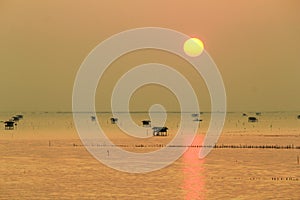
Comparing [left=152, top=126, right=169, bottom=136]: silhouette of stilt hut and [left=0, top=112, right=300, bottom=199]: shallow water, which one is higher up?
[left=152, top=126, right=169, bottom=136]: silhouette of stilt hut

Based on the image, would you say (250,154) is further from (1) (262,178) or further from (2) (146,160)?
(1) (262,178)

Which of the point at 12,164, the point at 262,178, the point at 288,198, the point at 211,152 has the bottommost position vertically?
the point at 288,198

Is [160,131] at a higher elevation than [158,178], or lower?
higher

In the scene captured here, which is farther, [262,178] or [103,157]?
[103,157]

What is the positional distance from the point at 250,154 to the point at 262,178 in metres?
19.1

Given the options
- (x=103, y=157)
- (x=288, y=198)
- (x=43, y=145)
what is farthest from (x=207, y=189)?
(x=43, y=145)

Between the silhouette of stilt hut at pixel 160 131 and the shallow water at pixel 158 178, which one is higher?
the silhouette of stilt hut at pixel 160 131

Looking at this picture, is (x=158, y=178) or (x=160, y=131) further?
(x=160, y=131)

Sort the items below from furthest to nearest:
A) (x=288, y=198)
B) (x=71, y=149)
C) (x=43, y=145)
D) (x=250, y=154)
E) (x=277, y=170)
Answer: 1. (x=43, y=145)
2. (x=71, y=149)
3. (x=250, y=154)
4. (x=277, y=170)
5. (x=288, y=198)

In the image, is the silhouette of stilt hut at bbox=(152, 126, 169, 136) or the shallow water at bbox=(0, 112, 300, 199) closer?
the shallow water at bbox=(0, 112, 300, 199)

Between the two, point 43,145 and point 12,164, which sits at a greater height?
point 43,145

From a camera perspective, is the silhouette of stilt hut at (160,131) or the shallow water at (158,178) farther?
the silhouette of stilt hut at (160,131)

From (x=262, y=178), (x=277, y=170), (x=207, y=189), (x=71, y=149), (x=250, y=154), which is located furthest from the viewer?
(x=71, y=149)

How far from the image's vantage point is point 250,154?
205ft
